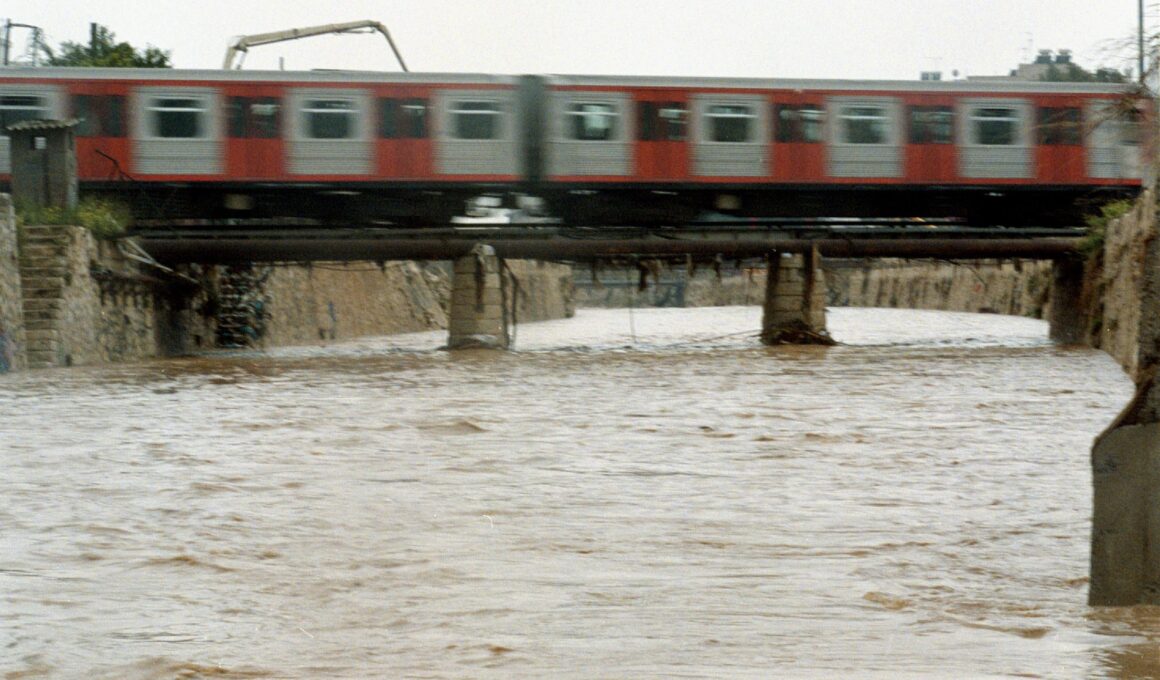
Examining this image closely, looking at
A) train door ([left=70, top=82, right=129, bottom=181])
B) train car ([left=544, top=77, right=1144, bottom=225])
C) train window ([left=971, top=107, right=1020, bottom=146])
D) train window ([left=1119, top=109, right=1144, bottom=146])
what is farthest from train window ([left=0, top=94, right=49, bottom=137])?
train window ([left=1119, top=109, right=1144, bottom=146])

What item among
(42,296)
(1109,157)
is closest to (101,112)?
(42,296)

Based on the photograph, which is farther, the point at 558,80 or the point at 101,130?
the point at 558,80

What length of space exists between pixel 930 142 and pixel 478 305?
856 centimetres

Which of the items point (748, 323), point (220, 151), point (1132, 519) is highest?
point (220, 151)

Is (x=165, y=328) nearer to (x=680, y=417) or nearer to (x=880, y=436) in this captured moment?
(x=680, y=417)

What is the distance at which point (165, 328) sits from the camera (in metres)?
29.9

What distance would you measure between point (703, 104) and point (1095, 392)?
1064cm

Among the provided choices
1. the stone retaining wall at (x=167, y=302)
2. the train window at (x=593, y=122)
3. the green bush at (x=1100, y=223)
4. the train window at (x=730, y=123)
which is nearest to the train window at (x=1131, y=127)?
the green bush at (x=1100, y=223)

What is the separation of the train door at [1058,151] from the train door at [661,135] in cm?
623

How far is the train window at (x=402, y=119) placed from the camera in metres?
25.9

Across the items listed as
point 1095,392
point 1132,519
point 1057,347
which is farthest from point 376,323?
point 1132,519

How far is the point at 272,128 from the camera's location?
84.5 ft

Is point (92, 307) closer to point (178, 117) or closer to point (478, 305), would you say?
point (178, 117)

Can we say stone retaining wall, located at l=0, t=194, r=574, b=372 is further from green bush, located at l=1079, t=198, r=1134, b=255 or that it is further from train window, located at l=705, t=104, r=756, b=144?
green bush, located at l=1079, t=198, r=1134, b=255
